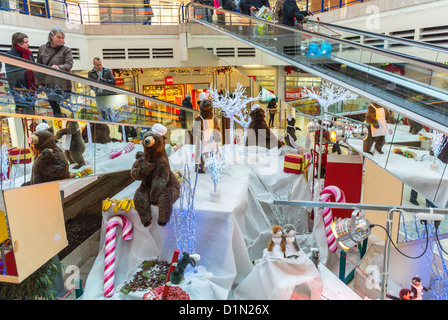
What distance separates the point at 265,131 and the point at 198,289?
4731mm

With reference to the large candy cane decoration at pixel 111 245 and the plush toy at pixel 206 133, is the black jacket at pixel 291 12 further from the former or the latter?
the large candy cane decoration at pixel 111 245

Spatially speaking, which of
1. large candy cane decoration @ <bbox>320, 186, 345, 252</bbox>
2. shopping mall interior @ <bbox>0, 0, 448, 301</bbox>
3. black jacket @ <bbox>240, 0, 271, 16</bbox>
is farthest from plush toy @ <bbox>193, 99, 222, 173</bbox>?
black jacket @ <bbox>240, 0, 271, 16</bbox>

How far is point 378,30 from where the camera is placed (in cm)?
945

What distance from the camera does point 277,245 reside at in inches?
156

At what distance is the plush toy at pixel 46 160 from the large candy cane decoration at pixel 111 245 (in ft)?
3.15

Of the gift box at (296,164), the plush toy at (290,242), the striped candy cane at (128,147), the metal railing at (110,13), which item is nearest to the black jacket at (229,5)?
the metal railing at (110,13)

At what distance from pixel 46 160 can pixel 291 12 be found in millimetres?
5416

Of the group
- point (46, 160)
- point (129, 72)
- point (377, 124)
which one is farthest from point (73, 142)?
point (129, 72)

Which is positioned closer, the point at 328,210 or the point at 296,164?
the point at 328,210

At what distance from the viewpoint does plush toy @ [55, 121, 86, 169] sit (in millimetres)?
3798

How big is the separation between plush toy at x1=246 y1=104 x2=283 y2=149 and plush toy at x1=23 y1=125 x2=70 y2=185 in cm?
476

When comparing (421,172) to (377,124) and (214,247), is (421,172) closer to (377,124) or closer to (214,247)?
(377,124)

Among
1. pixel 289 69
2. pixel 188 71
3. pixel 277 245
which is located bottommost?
pixel 277 245
